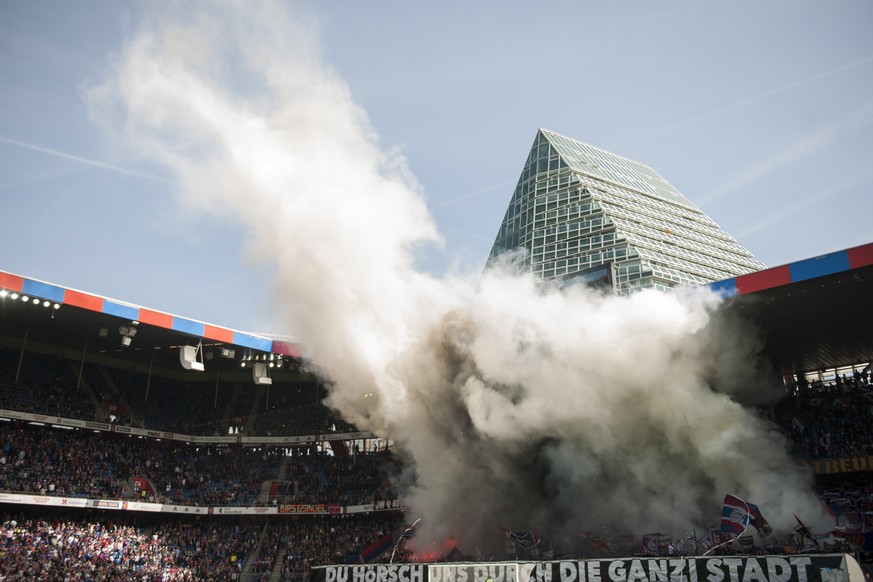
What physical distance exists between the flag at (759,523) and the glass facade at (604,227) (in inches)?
747

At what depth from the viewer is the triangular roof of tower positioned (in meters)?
64.9

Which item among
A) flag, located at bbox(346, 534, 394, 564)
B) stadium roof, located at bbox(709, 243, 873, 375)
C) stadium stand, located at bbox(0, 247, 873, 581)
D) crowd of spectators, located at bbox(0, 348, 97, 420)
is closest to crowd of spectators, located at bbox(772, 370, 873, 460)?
stadium stand, located at bbox(0, 247, 873, 581)

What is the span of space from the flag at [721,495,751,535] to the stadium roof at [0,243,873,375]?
846cm

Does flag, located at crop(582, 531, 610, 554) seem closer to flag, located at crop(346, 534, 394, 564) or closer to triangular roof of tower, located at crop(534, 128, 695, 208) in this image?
flag, located at crop(346, 534, 394, 564)

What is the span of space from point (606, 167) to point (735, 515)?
44.5m

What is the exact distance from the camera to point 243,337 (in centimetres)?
4481

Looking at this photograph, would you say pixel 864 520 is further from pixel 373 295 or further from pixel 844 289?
pixel 373 295

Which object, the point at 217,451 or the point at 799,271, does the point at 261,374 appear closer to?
the point at 217,451

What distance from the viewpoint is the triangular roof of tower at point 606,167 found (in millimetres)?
64938

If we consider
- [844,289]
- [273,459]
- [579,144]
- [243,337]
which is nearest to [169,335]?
[243,337]

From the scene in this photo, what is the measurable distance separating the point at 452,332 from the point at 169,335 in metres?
18.2

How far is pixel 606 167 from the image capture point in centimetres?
6831

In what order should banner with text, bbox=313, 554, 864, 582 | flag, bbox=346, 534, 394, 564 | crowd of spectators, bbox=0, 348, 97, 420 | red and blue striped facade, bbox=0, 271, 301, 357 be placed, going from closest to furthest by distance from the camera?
banner with text, bbox=313, 554, 864, 582, red and blue striped facade, bbox=0, 271, 301, 357, crowd of spectators, bbox=0, 348, 97, 420, flag, bbox=346, 534, 394, 564

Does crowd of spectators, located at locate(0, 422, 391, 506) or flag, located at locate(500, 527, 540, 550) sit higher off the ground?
crowd of spectators, located at locate(0, 422, 391, 506)
